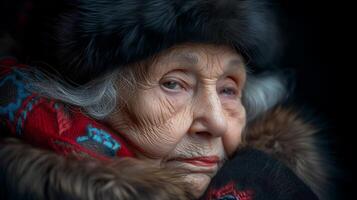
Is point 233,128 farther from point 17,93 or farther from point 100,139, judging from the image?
point 17,93

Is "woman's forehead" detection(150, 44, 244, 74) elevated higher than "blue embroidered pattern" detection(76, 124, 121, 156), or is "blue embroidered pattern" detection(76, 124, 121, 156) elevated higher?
"woman's forehead" detection(150, 44, 244, 74)

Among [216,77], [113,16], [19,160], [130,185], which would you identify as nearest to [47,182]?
[19,160]

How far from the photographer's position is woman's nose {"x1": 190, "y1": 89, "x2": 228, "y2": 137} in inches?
74.0

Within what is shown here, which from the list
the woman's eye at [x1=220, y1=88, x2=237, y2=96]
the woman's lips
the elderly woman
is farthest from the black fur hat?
the woman's lips

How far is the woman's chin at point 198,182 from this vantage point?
1.93 m

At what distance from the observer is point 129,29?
68.0 inches

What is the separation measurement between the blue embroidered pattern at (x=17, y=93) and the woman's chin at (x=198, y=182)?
60 centimetres

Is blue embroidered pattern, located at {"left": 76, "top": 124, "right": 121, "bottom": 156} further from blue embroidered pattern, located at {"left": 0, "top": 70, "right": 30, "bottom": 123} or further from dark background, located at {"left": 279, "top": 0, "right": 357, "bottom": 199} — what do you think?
dark background, located at {"left": 279, "top": 0, "right": 357, "bottom": 199}

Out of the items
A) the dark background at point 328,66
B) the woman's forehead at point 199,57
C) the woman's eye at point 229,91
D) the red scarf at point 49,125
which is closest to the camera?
the red scarf at point 49,125

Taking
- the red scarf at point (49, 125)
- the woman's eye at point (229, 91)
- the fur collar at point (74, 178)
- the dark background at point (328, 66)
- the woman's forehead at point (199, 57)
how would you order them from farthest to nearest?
the dark background at point (328, 66) < the woman's eye at point (229, 91) < the woman's forehead at point (199, 57) < the red scarf at point (49, 125) < the fur collar at point (74, 178)

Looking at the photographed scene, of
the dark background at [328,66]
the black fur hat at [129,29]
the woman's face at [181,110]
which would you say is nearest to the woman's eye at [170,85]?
the woman's face at [181,110]

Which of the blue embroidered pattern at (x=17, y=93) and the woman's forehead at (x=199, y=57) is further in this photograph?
the woman's forehead at (x=199, y=57)

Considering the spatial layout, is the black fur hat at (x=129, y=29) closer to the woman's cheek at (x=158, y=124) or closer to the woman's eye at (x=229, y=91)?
the woman's cheek at (x=158, y=124)

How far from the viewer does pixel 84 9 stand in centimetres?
175
